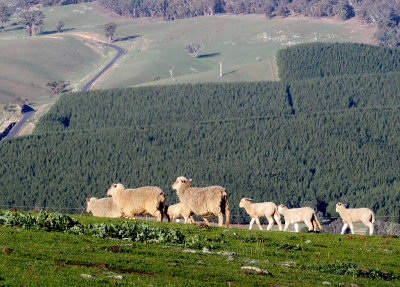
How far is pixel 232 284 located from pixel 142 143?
442 feet

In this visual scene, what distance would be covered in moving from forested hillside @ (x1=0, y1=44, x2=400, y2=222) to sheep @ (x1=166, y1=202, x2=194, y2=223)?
6254 cm

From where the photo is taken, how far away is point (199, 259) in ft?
104

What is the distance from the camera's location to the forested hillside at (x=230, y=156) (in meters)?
132

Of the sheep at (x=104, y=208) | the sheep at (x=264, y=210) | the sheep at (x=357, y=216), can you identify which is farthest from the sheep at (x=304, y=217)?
the sheep at (x=104, y=208)

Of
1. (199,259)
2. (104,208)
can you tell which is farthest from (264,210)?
(199,259)

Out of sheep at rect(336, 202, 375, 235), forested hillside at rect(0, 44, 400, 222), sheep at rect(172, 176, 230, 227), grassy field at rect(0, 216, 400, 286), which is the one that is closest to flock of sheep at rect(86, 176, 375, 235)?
sheep at rect(172, 176, 230, 227)

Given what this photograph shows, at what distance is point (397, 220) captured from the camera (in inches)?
4080

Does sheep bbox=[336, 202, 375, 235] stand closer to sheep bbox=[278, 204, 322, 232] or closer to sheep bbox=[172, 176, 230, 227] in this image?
sheep bbox=[278, 204, 322, 232]

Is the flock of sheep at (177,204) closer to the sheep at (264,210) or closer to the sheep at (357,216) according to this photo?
the sheep at (264,210)

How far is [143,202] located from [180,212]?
2.02m

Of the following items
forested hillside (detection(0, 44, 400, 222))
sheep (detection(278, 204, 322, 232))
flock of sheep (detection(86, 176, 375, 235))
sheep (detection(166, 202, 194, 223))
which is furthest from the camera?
forested hillside (detection(0, 44, 400, 222))

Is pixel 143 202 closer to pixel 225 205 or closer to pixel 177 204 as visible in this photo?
pixel 177 204

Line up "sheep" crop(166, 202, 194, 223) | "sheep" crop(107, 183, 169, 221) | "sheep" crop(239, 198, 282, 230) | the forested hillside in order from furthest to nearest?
1. the forested hillside
2. "sheep" crop(239, 198, 282, 230)
3. "sheep" crop(166, 202, 194, 223)
4. "sheep" crop(107, 183, 169, 221)

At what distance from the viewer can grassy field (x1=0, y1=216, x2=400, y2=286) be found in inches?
1068
